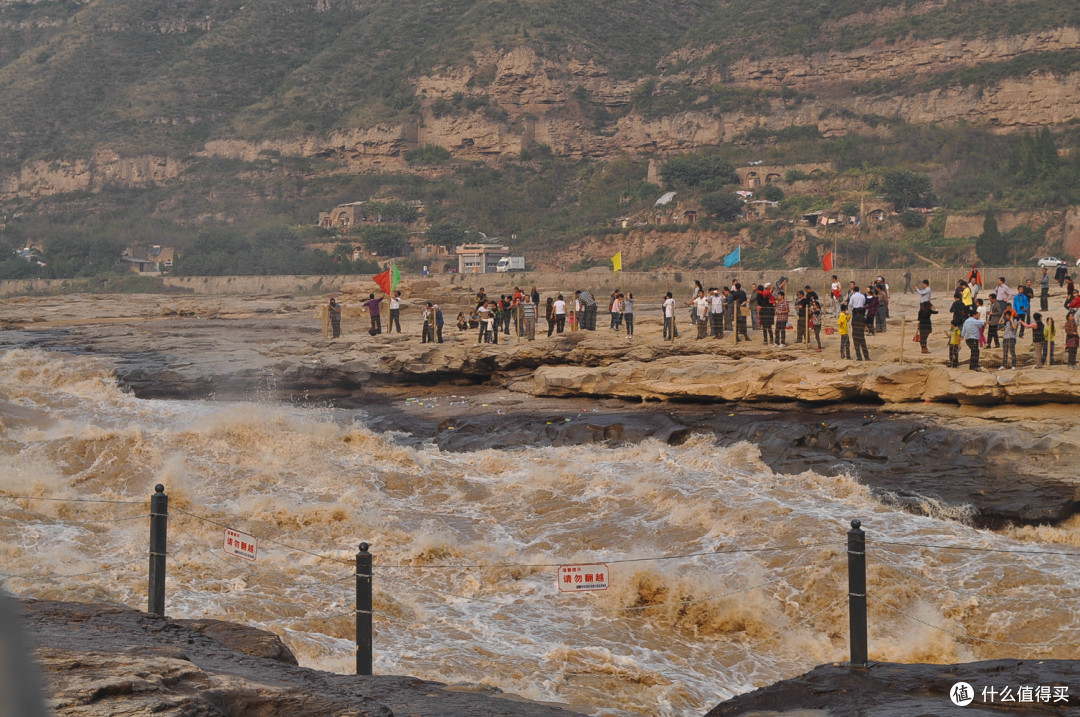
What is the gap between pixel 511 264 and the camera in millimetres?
70250

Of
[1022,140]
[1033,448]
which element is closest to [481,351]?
[1033,448]

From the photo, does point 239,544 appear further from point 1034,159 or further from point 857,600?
point 1034,159

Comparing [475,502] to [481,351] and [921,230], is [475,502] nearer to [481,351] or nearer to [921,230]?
[481,351]

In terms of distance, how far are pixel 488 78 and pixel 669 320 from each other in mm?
91421

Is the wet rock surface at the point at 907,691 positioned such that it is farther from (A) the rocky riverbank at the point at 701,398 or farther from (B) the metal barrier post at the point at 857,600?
(A) the rocky riverbank at the point at 701,398

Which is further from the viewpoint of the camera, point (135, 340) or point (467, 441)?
point (135, 340)

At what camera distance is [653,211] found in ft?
268

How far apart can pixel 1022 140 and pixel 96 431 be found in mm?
76809

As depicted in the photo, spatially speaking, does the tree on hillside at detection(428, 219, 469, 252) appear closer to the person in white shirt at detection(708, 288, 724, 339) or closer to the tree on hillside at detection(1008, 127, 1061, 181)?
the tree on hillside at detection(1008, 127, 1061, 181)

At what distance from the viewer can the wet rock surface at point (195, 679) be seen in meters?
4.18

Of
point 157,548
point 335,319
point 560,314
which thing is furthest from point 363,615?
point 335,319

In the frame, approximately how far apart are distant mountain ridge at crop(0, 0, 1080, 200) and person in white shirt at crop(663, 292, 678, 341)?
73.3 metres

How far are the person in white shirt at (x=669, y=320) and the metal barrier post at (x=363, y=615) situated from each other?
726 inches

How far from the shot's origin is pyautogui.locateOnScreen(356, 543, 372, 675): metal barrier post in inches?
263
